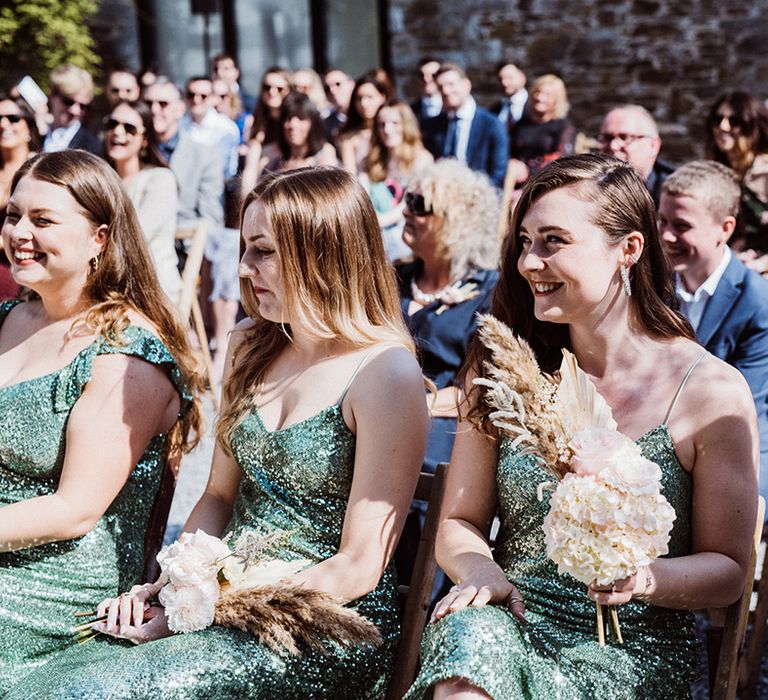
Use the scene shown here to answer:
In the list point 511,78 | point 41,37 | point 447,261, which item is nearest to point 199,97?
point 511,78

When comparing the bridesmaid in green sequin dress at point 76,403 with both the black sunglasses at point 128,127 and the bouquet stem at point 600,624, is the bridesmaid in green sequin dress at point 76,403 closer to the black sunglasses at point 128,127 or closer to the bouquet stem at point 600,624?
the bouquet stem at point 600,624

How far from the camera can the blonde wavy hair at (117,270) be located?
3.06 metres

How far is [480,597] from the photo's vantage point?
2.38 meters

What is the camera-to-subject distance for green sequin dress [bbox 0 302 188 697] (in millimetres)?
2832

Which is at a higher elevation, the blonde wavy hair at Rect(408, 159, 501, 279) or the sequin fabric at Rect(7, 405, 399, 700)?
the blonde wavy hair at Rect(408, 159, 501, 279)

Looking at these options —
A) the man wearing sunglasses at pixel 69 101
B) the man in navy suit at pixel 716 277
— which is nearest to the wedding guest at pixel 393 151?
the man wearing sunglasses at pixel 69 101

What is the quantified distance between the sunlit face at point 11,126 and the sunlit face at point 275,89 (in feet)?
11.0

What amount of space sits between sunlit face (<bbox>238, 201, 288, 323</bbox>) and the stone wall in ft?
30.4

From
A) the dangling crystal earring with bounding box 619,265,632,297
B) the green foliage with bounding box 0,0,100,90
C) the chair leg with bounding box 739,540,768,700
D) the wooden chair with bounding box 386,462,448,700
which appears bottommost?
the chair leg with bounding box 739,540,768,700

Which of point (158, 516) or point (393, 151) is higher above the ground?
point (393, 151)

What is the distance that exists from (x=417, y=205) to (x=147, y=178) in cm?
272

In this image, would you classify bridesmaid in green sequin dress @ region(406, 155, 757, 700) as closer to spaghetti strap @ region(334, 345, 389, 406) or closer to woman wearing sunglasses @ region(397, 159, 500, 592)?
spaghetti strap @ region(334, 345, 389, 406)

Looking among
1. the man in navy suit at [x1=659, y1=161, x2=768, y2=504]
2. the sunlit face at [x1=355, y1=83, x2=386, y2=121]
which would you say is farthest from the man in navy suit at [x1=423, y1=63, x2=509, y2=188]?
the man in navy suit at [x1=659, y1=161, x2=768, y2=504]

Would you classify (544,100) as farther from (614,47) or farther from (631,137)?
(631,137)
